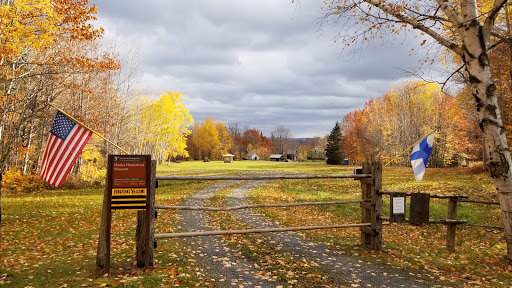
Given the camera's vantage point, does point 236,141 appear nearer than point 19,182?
No

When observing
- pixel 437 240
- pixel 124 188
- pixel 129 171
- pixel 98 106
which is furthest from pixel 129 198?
pixel 98 106

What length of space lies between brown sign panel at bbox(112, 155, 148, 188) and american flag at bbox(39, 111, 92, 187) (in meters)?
1.05

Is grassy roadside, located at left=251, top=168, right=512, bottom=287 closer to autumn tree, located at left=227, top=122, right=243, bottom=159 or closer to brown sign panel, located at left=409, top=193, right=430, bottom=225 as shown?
brown sign panel, located at left=409, top=193, right=430, bottom=225

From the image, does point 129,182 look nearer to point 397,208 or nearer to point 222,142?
point 397,208

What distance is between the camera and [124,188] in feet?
18.8

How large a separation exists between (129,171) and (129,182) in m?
0.20

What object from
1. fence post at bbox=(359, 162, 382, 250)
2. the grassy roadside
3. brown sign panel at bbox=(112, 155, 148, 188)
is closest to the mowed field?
the grassy roadside

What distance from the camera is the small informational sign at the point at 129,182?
5.71 meters

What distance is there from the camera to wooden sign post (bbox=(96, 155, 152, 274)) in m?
5.70

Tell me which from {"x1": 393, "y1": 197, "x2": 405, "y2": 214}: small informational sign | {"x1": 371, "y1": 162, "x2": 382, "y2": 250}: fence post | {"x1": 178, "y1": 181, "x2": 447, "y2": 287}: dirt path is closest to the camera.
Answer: {"x1": 178, "y1": 181, "x2": 447, "y2": 287}: dirt path

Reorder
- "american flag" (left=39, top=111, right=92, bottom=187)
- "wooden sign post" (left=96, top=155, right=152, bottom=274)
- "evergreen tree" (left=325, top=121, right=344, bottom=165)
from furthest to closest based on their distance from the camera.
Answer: "evergreen tree" (left=325, top=121, right=344, bottom=165), "american flag" (left=39, top=111, right=92, bottom=187), "wooden sign post" (left=96, top=155, right=152, bottom=274)

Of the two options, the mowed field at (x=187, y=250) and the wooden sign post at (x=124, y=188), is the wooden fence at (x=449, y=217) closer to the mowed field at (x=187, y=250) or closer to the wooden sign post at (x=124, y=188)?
the mowed field at (x=187, y=250)

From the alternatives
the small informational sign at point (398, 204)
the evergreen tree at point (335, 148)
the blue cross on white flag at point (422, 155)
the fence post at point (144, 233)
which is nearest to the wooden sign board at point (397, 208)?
the small informational sign at point (398, 204)

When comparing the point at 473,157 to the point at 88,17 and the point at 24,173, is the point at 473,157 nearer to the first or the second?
the point at 88,17
